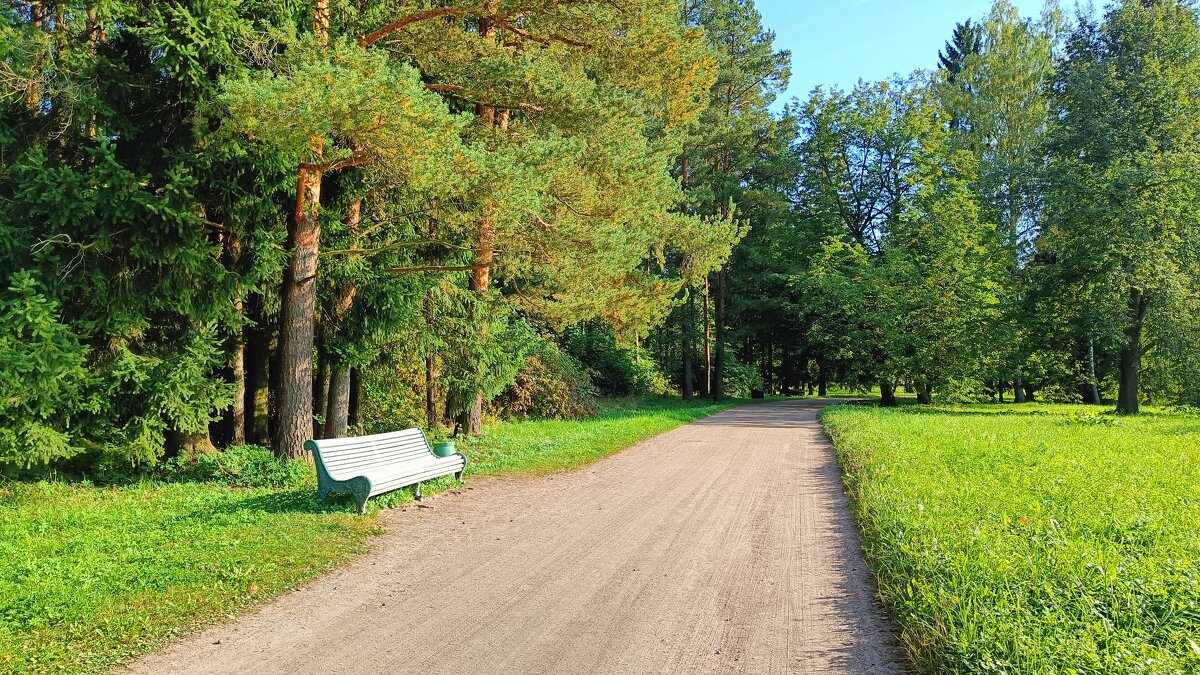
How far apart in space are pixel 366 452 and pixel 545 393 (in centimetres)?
1167

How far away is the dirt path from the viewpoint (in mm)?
3904

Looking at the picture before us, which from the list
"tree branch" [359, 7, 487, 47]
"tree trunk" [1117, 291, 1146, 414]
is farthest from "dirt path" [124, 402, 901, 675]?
"tree trunk" [1117, 291, 1146, 414]

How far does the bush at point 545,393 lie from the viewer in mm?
19281

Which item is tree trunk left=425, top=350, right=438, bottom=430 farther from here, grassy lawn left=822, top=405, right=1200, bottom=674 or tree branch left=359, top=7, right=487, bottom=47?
grassy lawn left=822, top=405, right=1200, bottom=674

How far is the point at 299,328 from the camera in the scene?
33.5 ft

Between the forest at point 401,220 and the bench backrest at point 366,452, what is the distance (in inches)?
89.1

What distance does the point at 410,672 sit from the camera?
3.72 metres

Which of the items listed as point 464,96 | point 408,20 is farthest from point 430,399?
point 408,20

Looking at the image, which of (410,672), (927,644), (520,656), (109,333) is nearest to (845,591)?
(927,644)

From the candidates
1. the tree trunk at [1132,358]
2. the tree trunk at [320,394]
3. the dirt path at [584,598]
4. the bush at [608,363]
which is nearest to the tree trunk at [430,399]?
the tree trunk at [320,394]

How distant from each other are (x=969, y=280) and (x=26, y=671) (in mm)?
28995

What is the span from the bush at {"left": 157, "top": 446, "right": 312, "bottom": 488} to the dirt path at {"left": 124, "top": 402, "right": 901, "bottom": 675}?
108 inches

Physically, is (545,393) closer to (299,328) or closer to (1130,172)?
(299,328)

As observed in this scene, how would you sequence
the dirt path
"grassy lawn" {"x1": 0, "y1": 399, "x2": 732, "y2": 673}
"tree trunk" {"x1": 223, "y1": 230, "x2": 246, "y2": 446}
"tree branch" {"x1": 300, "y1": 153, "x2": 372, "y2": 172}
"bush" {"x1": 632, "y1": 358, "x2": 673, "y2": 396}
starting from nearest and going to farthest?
the dirt path
"grassy lawn" {"x1": 0, "y1": 399, "x2": 732, "y2": 673}
"tree branch" {"x1": 300, "y1": 153, "x2": 372, "y2": 172}
"tree trunk" {"x1": 223, "y1": 230, "x2": 246, "y2": 446}
"bush" {"x1": 632, "y1": 358, "x2": 673, "y2": 396}
